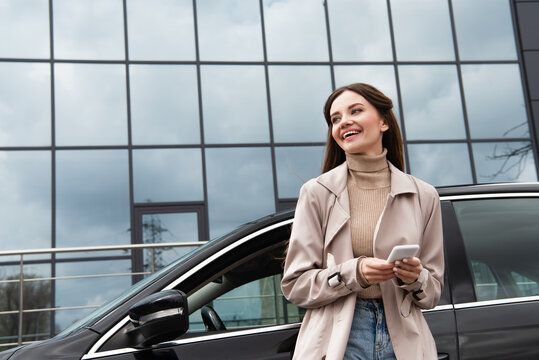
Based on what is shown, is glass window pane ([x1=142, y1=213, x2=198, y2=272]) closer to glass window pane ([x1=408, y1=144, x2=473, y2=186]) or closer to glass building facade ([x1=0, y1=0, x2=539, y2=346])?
glass building facade ([x1=0, y1=0, x2=539, y2=346])

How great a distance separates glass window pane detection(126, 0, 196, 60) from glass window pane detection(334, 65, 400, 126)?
9.59 ft

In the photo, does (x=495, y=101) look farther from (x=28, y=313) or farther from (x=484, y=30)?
(x=28, y=313)

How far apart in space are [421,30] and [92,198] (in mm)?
7167

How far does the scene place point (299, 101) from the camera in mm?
11047

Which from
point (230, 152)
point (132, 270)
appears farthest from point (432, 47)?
point (132, 270)

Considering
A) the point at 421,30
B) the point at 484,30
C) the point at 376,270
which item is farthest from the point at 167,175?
the point at 376,270

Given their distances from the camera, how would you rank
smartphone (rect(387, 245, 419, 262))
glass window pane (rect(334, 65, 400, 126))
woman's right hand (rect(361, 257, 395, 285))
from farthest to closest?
glass window pane (rect(334, 65, 400, 126)) → woman's right hand (rect(361, 257, 395, 285)) → smartphone (rect(387, 245, 419, 262))

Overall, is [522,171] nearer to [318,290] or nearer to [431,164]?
[431,164]

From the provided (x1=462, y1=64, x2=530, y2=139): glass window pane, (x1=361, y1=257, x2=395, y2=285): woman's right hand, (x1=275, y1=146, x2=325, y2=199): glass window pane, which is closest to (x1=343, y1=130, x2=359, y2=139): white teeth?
(x1=361, y1=257, x2=395, y2=285): woman's right hand

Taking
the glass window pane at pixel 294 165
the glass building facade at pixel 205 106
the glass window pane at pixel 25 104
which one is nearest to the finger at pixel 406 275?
the glass building facade at pixel 205 106

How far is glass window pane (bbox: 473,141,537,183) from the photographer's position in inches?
445

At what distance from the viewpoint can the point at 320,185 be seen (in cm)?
178

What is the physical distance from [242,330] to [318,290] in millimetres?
599

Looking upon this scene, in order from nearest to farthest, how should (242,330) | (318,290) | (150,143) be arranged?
1. (318,290)
2. (242,330)
3. (150,143)
